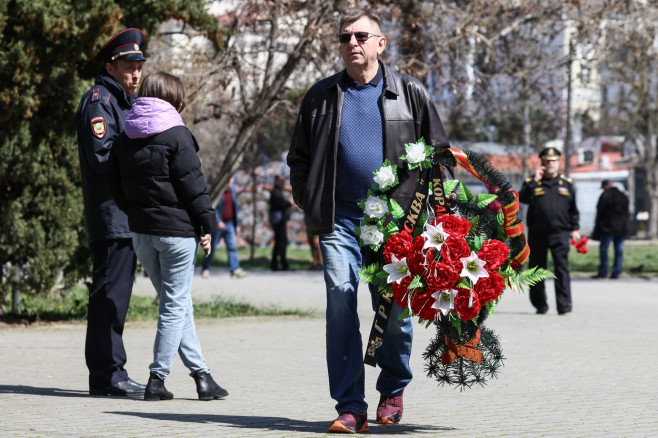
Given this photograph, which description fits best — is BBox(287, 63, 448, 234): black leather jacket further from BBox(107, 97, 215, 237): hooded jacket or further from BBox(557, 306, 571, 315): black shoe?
BBox(557, 306, 571, 315): black shoe

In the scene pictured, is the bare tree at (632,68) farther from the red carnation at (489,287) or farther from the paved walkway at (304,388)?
the red carnation at (489,287)

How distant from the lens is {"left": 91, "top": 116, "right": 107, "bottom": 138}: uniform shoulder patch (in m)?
7.35

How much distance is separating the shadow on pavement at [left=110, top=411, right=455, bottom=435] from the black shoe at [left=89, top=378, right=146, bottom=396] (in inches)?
30.8

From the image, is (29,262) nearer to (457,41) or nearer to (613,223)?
(457,41)

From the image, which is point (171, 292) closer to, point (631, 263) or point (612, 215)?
point (612, 215)

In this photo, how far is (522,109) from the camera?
32.7m


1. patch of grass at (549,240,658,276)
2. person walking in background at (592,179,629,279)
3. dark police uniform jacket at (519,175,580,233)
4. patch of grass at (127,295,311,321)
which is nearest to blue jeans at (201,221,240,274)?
patch of grass at (549,240,658,276)

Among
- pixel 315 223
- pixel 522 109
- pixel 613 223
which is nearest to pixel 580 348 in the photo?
pixel 315 223

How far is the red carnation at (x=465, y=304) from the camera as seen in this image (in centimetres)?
556

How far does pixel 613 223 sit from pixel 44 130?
48.7ft

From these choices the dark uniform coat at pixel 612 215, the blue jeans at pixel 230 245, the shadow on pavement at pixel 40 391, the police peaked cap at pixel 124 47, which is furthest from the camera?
the dark uniform coat at pixel 612 215

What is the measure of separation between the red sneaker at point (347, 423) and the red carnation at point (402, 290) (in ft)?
1.94

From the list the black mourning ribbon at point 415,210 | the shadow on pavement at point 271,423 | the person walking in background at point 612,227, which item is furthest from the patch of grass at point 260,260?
the black mourning ribbon at point 415,210

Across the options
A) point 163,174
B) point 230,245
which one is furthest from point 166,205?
point 230,245
